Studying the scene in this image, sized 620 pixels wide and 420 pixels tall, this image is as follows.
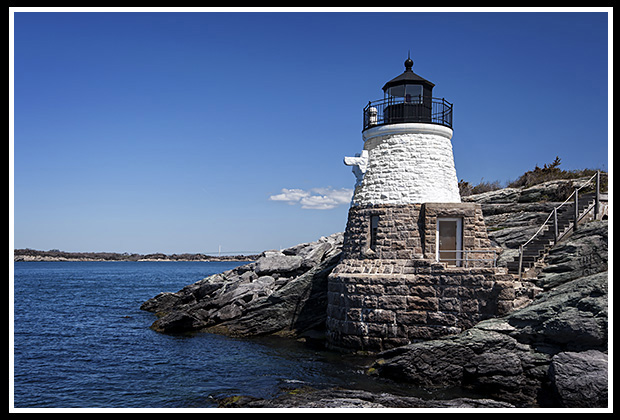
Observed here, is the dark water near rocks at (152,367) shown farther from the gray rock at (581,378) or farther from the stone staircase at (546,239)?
the stone staircase at (546,239)

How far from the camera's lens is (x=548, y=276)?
15.2 m

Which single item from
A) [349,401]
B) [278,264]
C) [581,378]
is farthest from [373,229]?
[278,264]

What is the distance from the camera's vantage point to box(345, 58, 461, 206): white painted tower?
1739 cm

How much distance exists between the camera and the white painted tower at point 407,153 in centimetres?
1739

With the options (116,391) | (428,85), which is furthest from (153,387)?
(428,85)

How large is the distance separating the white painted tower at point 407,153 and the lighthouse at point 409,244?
3 centimetres

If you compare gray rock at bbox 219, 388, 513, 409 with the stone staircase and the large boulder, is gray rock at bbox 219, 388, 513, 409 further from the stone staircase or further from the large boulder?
the large boulder

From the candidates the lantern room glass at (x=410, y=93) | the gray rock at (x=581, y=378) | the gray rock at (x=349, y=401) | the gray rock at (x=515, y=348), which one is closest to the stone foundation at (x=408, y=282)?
the gray rock at (x=515, y=348)

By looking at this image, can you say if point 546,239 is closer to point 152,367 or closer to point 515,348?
point 515,348

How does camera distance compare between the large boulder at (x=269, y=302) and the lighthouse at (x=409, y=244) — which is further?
the large boulder at (x=269, y=302)

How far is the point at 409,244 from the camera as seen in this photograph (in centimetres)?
1688

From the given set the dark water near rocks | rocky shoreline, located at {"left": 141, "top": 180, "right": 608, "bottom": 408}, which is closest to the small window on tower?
the dark water near rocks

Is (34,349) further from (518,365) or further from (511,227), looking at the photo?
(511,227)

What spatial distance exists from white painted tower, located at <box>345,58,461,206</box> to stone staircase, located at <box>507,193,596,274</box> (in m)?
2.97
